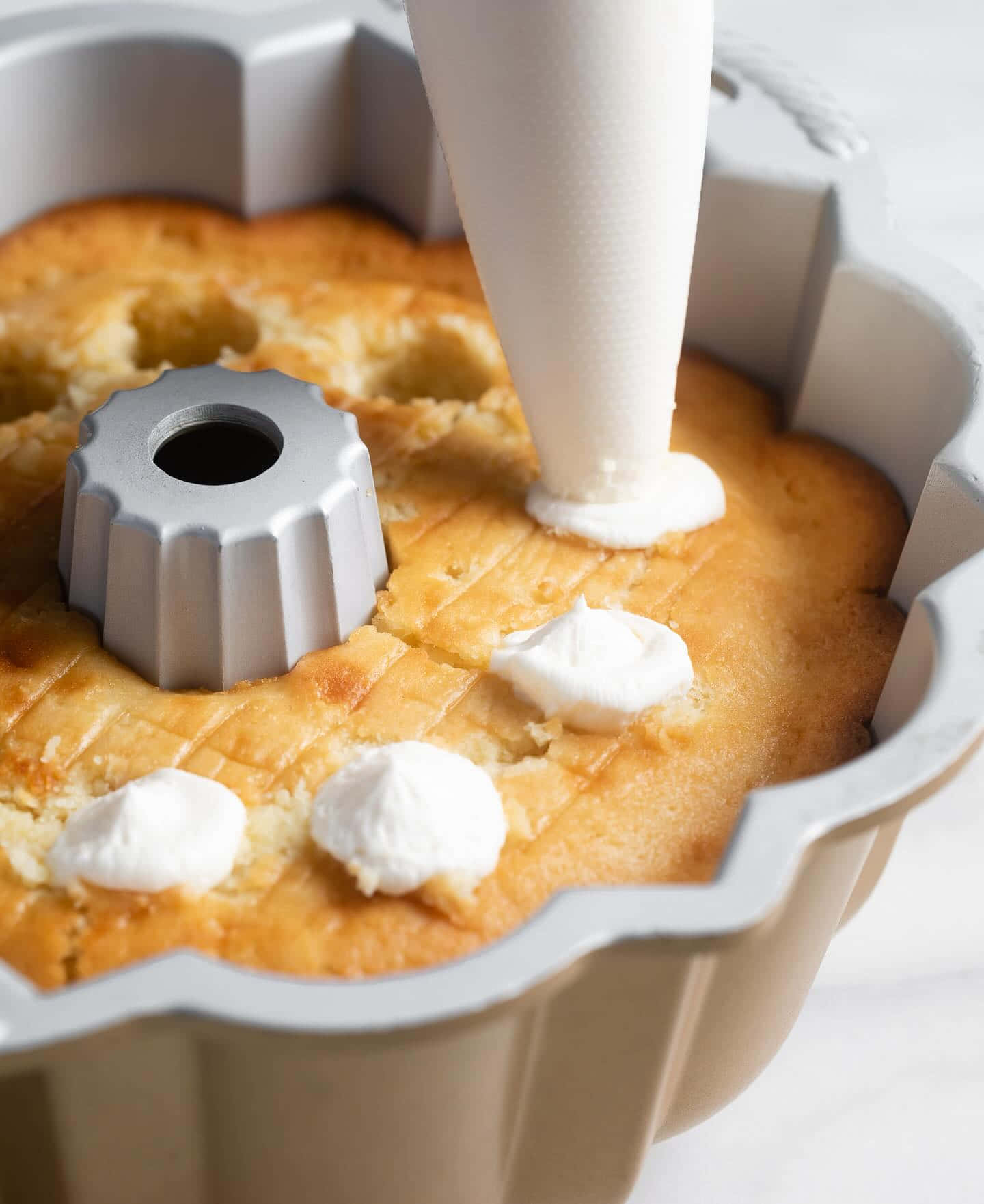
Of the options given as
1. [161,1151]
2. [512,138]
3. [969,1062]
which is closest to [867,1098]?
[969,1062]

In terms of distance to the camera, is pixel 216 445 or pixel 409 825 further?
pixel 216 445

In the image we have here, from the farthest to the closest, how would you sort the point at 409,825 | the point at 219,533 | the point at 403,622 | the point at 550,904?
1. the point at 403,622
2. the point at 219,533
3. the point at 409,825
4. the point at 550,904

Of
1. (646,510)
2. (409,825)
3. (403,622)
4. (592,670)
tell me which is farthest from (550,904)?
(646,510)

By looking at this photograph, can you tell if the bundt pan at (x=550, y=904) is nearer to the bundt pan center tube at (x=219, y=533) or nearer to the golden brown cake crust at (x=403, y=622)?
the golden brown cake crust at (x=403, y=622)

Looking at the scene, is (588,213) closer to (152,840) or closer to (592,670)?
(592,670)

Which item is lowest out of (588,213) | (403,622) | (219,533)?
(403,622)

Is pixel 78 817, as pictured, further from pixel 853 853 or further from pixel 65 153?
pixel 65 153
